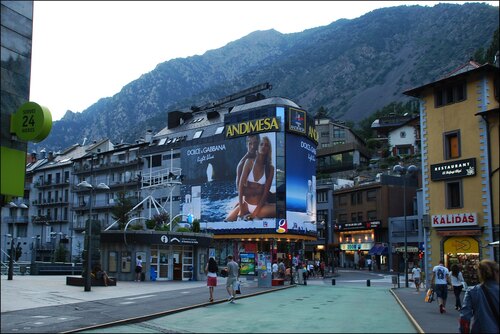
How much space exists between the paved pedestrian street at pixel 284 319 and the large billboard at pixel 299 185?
41572 millimetres

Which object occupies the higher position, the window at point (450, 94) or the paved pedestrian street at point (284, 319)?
the window at point (450, 94)

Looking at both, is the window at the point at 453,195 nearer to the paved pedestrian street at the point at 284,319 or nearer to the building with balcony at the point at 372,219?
the paved pedestrian street at the point at 284,319

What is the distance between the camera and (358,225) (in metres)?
73.4

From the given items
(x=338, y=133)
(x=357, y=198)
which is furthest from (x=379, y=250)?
(x=338, y=133)

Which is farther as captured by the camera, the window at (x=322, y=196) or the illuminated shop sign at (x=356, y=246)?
the window at (x=322, y=196)

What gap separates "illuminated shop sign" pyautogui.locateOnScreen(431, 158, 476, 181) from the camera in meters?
29.3

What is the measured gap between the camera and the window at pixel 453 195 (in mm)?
30358

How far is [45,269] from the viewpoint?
1711 inches

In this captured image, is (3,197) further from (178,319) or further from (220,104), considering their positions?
(220,104)

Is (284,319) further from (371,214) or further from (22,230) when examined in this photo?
(22,230)

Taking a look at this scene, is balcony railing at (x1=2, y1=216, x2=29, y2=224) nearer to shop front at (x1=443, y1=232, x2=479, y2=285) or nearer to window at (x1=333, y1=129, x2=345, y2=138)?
window at (x1=333, y1=129, x2=345, y2=138)

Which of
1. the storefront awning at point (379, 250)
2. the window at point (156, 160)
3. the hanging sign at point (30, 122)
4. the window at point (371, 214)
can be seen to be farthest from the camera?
the window at point (156, 160)

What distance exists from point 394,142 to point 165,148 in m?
47.8

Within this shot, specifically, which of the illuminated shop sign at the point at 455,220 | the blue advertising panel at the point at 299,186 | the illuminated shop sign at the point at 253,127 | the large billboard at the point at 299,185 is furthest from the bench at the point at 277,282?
the illuminated shop sign at the point at 253,127
